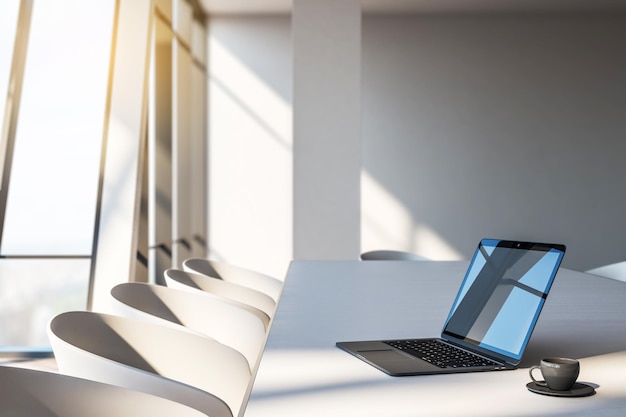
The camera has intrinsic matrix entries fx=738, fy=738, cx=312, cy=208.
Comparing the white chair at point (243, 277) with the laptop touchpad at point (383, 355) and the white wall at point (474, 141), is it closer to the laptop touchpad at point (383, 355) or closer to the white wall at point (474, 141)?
the laptop touchpad at point (383, 355)

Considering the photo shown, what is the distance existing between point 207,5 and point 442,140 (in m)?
2.80

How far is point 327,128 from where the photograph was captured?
5.45m

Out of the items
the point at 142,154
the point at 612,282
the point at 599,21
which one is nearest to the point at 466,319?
the point at 612,282

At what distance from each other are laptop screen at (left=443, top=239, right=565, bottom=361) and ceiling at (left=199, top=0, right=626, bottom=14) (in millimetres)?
6046

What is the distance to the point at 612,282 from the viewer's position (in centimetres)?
266

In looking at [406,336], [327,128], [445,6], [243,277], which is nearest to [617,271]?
[243,277]

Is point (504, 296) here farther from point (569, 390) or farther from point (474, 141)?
point (474, 141)

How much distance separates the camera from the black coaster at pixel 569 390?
1063 mm

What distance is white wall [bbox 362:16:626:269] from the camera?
25.5 ft

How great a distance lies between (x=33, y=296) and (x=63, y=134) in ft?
4.88

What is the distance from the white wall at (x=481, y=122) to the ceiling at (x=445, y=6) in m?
0.15

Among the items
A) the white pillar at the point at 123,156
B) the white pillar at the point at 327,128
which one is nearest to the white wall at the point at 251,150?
the white pillar at the point at 327,128

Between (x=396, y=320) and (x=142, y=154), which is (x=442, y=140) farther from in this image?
(x=396, y=320)

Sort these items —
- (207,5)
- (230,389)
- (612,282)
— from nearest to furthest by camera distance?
(230,389), (612,282), (207,5)
